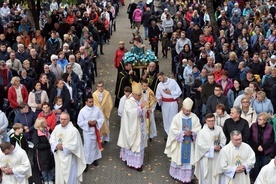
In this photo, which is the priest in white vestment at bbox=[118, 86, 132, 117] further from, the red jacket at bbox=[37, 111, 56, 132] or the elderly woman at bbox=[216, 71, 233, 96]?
the elderly woman at bbox=[216, 71, 233, 96]

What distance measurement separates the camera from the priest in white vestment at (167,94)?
1484cm

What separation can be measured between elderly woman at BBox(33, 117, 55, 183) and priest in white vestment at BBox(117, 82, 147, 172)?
2.11m

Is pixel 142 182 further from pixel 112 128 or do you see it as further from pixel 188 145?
pixel 112 128

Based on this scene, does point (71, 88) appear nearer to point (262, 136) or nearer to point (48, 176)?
point (48, 176)

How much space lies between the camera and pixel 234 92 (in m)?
15.0

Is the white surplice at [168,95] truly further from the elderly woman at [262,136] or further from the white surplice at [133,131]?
the elderly woman at [262,136]

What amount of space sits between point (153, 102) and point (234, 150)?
13.4 ft

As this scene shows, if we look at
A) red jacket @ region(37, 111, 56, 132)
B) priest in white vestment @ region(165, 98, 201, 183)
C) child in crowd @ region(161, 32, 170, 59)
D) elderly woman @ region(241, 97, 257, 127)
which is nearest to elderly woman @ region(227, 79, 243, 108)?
elderly woman @ region(241, 97, 257, 127)

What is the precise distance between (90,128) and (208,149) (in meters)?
2.97

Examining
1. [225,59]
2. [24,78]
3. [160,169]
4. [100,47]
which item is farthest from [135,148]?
[100,47]

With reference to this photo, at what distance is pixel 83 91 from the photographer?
1662cm

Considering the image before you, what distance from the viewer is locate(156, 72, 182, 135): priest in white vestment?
48.7 feet

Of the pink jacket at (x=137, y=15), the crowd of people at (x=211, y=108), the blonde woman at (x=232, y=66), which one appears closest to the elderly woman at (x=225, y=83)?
the crowd of people at (x=211, y=108)

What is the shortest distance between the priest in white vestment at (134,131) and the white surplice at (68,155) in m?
1.74
